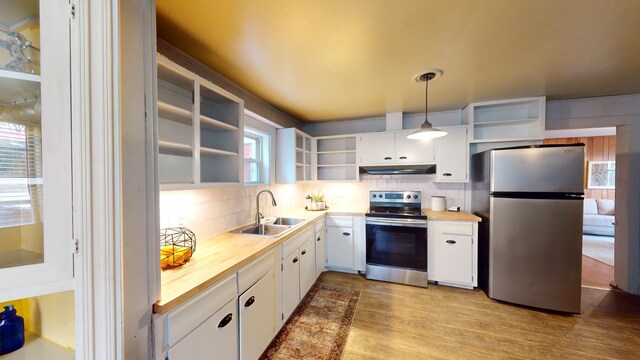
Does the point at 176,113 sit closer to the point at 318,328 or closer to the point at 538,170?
the point at 318,328

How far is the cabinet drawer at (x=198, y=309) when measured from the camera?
0.94 m

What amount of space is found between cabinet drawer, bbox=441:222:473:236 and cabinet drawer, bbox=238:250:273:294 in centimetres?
219

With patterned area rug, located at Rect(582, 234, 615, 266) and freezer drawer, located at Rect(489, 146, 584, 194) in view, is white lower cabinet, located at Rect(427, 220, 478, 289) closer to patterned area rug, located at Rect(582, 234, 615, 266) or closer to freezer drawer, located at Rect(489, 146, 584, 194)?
freezer drawer, located at Rect(489, 146, 584, 194)

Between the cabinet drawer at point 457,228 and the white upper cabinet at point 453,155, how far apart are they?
62 cm

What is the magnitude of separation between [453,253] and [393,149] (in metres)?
1.55

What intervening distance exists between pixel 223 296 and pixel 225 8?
161 centimetres

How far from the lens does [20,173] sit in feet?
2.25

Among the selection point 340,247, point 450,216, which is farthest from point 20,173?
point 450,216

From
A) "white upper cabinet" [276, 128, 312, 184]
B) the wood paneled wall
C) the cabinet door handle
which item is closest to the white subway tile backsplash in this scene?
"white upper cabinet" [276, 128, 312, 184]

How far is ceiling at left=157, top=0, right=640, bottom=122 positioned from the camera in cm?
122

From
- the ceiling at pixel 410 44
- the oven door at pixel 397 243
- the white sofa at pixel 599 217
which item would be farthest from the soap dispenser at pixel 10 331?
the white sofa at pixel 599 217

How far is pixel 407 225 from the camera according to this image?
272 cm

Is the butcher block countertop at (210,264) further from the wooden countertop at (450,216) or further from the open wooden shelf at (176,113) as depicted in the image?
the wooden countertop at (450,216)

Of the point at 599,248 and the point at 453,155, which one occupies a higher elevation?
the point at 453,155
